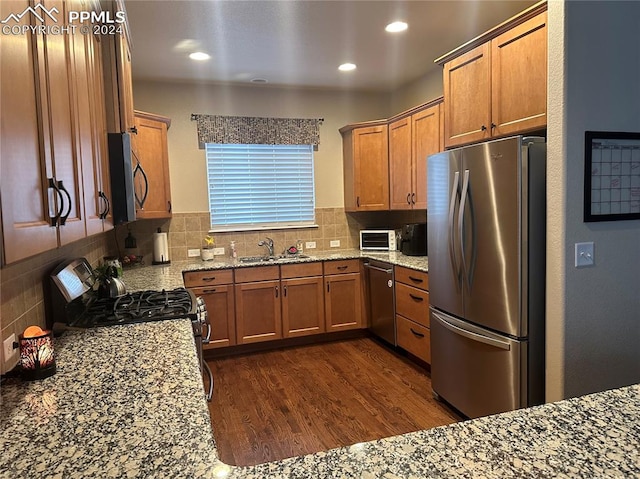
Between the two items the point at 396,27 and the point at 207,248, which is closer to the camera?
the point at 396,27

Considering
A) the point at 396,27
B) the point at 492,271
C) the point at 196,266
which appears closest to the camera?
the point at 492,271

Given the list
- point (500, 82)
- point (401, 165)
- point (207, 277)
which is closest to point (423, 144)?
point (401, 165)

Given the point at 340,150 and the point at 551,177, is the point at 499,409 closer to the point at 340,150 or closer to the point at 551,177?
the point at 551,177

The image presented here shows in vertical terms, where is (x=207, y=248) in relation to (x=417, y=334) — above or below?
above

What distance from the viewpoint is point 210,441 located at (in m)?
0.95

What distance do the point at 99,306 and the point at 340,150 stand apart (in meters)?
3.27

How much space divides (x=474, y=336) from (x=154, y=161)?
3.02 metres

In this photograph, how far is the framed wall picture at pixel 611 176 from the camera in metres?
2.01

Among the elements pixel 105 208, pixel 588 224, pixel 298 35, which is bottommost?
pixel 588 224

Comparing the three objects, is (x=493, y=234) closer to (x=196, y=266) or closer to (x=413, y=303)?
(x=413, y=303)

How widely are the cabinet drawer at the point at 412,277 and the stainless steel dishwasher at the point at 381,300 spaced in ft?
0.50

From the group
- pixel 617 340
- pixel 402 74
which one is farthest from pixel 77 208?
pixel 402 74

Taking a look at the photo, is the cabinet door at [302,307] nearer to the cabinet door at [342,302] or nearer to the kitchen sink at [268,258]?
the cabinet door at [342,302]

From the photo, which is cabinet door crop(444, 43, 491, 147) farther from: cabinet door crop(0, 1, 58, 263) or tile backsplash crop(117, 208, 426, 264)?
cabinet door crop(0, 1, 58, 263)
